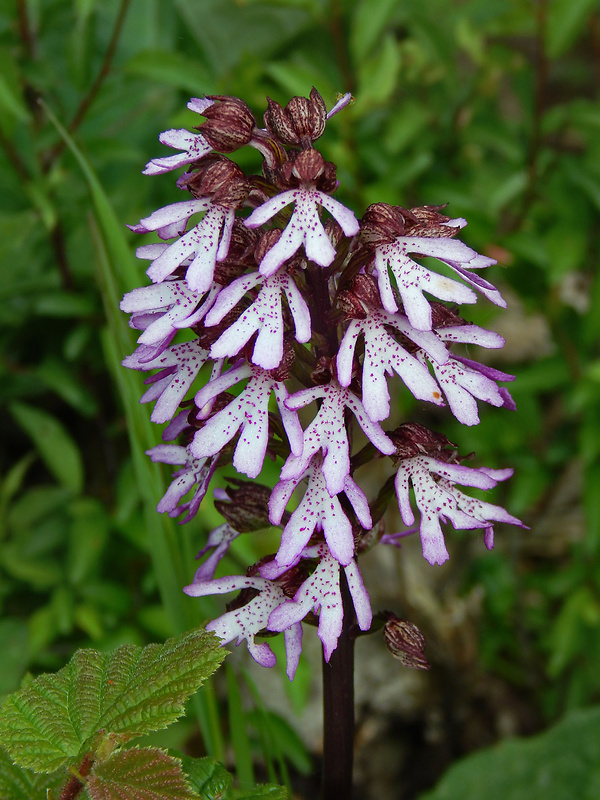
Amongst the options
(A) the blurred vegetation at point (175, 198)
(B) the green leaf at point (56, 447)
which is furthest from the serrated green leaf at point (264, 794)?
(B) the green leaf at point (56, 447)

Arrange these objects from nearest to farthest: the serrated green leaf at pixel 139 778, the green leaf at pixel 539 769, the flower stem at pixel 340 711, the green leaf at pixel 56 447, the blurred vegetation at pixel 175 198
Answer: the serrated green leaf at pixel 139 778, the flower stem at pixel 340 711, the green leaf at pixel 539 769, the blurred vegetation at pixel 175 198, the green leaf at pixel 56 447

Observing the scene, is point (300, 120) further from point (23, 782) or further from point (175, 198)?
point (175, 198)

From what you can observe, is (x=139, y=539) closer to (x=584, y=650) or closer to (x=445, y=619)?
(x=445, y=619)

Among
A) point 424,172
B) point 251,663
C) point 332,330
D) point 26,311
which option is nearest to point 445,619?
point 251,663

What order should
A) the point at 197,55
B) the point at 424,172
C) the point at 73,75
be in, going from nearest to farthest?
the point at 73,75
the point at 424,172
the point at 197,55

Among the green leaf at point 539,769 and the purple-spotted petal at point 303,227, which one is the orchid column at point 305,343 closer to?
the purple-spotted petal at point 303,227

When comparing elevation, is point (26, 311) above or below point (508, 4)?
below

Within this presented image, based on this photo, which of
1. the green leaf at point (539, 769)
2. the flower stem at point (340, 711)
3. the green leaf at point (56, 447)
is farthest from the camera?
the green leaf at point (56, 447)
